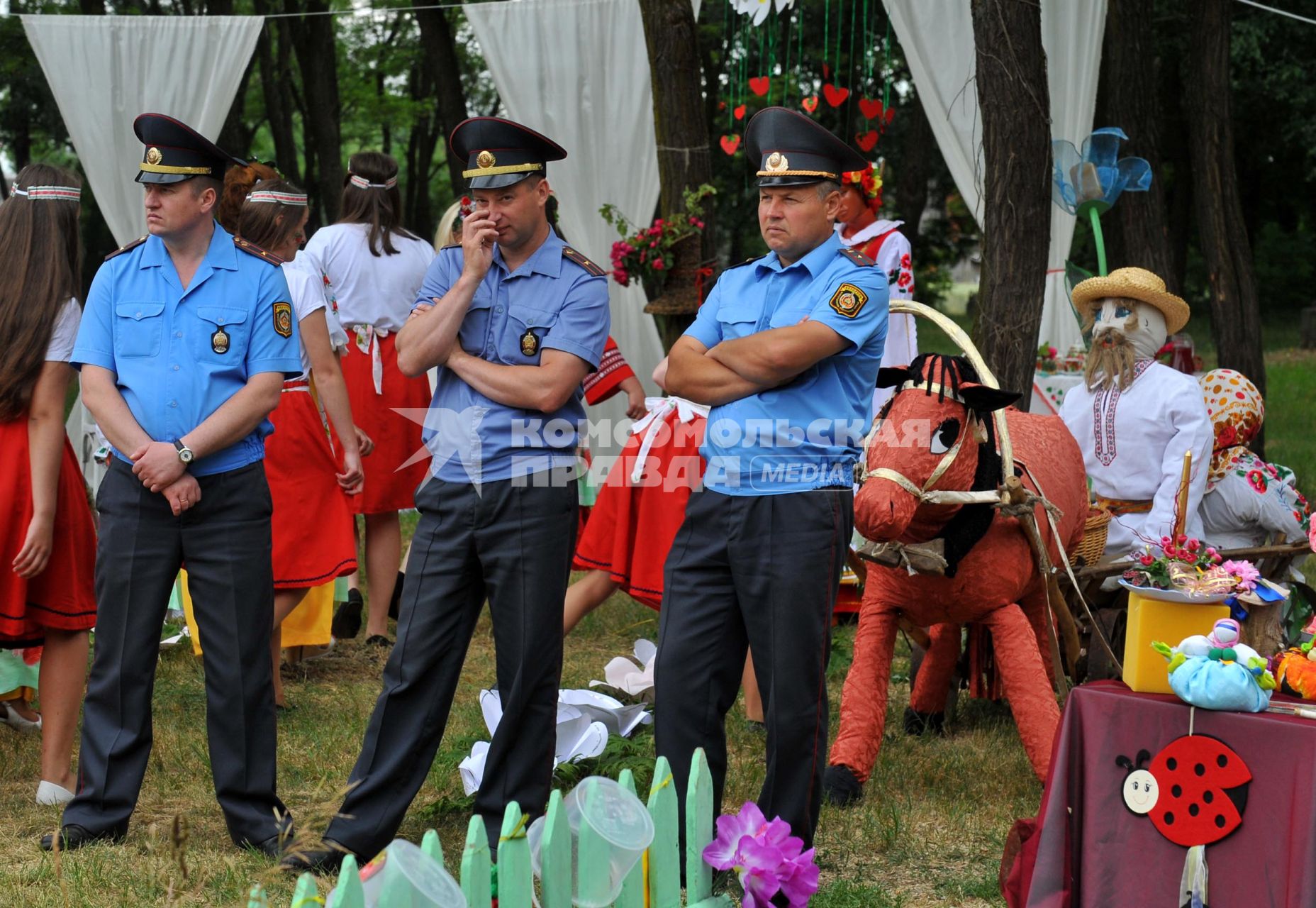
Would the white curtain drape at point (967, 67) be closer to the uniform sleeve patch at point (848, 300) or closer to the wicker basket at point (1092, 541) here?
the wicker basket at point (1092, 541)

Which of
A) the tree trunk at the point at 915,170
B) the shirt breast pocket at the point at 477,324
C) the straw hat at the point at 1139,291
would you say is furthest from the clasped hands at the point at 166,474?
the tree trunk at the point at 915,170

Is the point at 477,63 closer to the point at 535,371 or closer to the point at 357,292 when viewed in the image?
the point at 357,292

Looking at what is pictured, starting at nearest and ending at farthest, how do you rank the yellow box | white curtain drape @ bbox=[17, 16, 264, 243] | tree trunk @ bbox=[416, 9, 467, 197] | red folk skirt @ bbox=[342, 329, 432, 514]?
the yellow box → red folk skirt @ bbox=[342, 329, 432, 514] → white curtain drape @ bbox=[17, 16, 264, 243] → tree trunk @ bbox=[416, 9, 467, 197]

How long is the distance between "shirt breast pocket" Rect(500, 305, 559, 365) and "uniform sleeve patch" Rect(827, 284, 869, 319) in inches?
29.5

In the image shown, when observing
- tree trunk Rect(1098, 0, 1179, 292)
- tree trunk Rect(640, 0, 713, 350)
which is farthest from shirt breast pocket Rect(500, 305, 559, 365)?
tree trunk Rect(1098, 0, 1179, 292)

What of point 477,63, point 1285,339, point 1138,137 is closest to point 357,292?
point 1138,137

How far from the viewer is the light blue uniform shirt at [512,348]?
377 cm

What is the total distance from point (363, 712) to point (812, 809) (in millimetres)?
2453

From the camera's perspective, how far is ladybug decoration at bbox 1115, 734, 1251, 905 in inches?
123

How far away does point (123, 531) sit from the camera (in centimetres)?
393

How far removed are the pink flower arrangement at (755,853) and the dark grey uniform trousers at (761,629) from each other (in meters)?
0.17

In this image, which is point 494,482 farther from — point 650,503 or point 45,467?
point 650,503

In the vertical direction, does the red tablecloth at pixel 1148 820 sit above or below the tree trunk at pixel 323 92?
below

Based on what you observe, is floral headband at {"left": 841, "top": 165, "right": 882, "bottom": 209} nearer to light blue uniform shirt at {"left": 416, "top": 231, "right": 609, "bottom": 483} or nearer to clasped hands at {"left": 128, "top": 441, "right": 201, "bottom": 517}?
light blue uniform shirt at {"left": 416, "top": 231, "right": 609, "bottom": 483}
